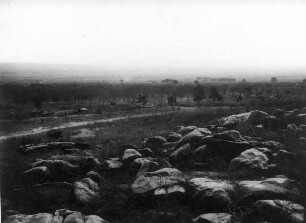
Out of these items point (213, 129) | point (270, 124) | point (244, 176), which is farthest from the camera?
point (213, 129)

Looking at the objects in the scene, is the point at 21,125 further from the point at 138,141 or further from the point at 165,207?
the point at 165,207

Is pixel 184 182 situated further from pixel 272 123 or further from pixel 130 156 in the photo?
pixel 272 123

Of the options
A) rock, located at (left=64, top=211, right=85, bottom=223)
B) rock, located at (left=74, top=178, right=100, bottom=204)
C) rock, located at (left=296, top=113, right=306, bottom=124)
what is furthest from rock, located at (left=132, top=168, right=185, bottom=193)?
rock, located at (left=296, top=113, right=306, bottom=124)

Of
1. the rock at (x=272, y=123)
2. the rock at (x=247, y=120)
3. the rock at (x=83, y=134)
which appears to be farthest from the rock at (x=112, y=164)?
the rock at (x=272, y=123)

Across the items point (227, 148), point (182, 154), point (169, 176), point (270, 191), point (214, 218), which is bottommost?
point (214, 218)

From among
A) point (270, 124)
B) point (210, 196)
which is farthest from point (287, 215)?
point (270, 124)

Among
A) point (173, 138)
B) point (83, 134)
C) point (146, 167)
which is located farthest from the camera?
point (83, 134)

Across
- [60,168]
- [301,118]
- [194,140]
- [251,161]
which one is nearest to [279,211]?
[251,161]
